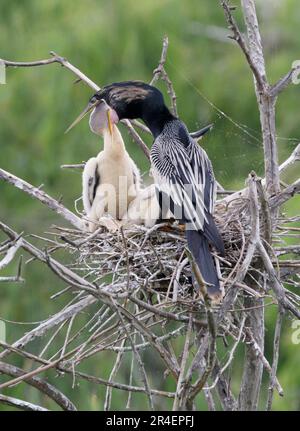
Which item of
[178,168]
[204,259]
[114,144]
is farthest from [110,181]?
[204,259]

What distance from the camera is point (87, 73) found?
35.2 feet

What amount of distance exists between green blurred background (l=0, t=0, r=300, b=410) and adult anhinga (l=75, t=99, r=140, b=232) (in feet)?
14.8

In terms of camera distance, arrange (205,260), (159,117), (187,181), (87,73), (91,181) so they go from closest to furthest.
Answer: (205,260) < (187,181) < (159,117) < (91,181) < (87,73)

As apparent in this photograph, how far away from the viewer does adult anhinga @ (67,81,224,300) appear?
12.8ft

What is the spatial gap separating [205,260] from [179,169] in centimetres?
57

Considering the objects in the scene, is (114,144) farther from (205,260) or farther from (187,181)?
(205,260)

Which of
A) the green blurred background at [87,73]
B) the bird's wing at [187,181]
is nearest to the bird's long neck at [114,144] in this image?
the bird's wing at [187,181]

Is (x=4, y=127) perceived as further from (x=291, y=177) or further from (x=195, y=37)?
(x=291, y=177)

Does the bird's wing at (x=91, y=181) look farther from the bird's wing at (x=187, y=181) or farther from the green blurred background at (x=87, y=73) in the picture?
the green blurred background at (x=87, y=73)

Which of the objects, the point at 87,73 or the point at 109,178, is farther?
the point at 87,73

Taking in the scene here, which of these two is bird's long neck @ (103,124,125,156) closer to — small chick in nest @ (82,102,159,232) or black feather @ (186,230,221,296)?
small chick in nest @ (82,102,159,232)

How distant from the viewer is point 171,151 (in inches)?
175

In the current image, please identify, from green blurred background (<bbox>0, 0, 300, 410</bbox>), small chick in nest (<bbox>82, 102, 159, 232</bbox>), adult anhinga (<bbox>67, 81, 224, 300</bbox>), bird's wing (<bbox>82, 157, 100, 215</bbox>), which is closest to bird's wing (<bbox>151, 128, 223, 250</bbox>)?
adult anhinga (<bbox>67, 81, 224, 300</bbox>)

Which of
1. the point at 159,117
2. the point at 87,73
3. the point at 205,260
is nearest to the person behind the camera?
the point at 205,260
